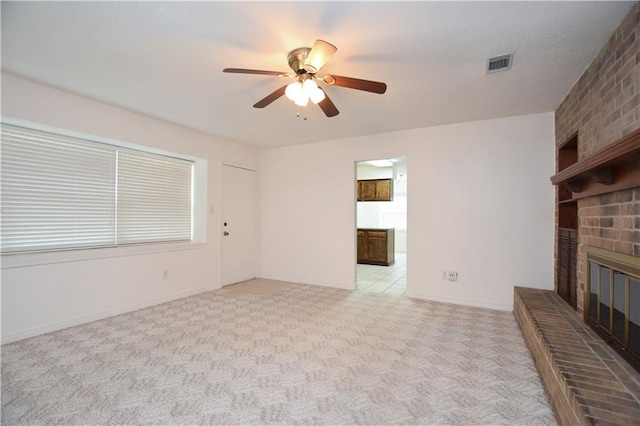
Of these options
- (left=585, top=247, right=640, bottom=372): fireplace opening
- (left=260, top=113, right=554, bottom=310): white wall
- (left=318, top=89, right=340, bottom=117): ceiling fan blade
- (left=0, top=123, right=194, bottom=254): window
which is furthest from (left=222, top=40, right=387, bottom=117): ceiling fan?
(left=0, top=123, right=194, bottom=254): window

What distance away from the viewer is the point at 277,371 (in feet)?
7.22

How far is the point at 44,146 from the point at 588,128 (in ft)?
16.4

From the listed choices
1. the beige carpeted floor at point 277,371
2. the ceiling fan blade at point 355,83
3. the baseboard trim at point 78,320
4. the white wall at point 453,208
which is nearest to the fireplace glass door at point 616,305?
the beige carpeted floor at point 277,371

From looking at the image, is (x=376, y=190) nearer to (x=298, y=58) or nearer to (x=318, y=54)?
(x=298, y=58)

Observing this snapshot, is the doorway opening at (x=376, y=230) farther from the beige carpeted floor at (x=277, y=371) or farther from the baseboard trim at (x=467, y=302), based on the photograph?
the beige carpeted floor at (x=277, y=371)

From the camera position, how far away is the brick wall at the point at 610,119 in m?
1.71

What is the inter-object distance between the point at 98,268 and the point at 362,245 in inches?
196

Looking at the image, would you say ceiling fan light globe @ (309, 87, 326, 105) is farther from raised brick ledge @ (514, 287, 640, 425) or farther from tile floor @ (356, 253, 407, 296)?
tile floor @ (356, 253, 407, 296)

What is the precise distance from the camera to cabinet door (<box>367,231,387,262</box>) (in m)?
6.60

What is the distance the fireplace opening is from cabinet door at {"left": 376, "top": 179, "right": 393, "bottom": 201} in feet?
15.8

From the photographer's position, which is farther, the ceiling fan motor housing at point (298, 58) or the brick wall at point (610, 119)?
the ceiling fan motor housing at point (298, 58)

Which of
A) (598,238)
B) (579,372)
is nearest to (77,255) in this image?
(579,372)

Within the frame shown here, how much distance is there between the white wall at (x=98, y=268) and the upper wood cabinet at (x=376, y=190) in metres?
3.73

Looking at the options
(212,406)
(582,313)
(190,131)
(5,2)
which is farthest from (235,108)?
(582,313)
